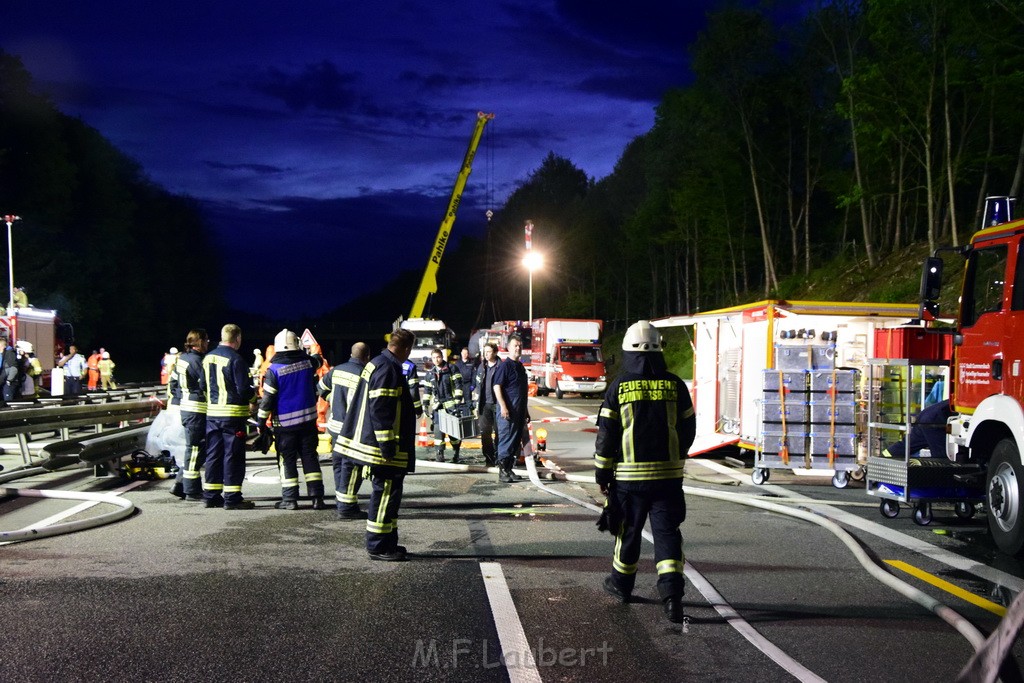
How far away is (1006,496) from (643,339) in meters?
4.00

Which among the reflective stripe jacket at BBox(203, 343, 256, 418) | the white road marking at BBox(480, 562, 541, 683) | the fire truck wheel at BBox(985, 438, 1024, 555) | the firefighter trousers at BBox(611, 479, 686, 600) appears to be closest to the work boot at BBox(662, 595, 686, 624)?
the firefighter trousers at BBox(611, 479, 686, 600)

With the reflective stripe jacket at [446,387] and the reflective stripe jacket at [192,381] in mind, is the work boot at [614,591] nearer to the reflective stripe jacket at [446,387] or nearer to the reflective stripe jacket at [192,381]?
the reflective stripe jacket at [192,381]

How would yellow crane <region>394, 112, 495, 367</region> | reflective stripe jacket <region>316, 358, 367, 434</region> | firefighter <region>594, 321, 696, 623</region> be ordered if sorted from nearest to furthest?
1. firefighter <region>594, 321, 696, 623</region>
2. reflective stripe jacket <region>316, 358, 367, 434</region>
3. yellow crane <region>394, 112, 495, 367</region>

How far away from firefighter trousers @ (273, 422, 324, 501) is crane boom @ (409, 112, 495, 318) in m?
32.2

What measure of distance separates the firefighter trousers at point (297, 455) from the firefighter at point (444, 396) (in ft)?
13.9

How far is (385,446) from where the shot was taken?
738cm

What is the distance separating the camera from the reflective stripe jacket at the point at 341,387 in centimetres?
918

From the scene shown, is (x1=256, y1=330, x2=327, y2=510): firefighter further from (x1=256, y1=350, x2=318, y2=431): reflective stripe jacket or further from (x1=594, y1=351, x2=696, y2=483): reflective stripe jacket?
(x1=594, y1=351, x2=696, y2=483): reflective stripe jacket

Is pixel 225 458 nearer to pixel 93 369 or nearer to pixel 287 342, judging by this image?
pixel 287 342

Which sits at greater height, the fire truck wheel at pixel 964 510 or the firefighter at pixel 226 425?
the firefighter at pixel 226 425

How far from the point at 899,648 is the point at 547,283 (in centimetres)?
7982

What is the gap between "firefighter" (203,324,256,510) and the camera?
980 cm

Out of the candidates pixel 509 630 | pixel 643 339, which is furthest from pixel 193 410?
pixel 643 339

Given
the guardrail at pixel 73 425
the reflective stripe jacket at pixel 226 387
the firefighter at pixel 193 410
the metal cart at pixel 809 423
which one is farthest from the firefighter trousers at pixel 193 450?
the metal cart at pixel 809 423
